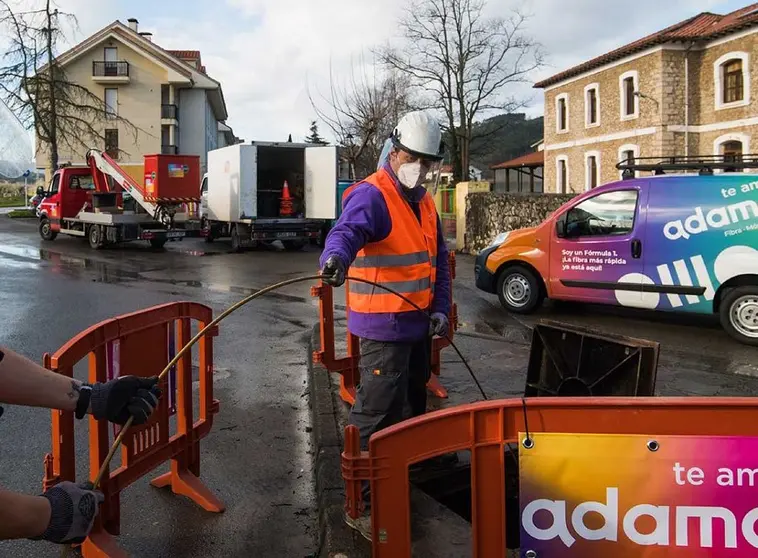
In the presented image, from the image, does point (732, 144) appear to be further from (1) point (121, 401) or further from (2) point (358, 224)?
(1) point (121, 401)

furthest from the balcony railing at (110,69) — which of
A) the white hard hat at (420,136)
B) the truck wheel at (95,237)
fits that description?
the white hard hat at (420,136)

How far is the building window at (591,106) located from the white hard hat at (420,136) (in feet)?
123

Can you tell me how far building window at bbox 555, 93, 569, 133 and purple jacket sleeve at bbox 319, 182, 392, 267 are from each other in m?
40.4

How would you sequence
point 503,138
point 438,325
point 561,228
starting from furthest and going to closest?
point 503,138
point 561,228
point 438,325

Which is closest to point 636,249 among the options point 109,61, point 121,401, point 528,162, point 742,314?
point 742,314

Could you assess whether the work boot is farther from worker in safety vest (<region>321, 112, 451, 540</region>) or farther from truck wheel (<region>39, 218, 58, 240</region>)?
truck wheel (<region>39, 218, 58, 240</region>)

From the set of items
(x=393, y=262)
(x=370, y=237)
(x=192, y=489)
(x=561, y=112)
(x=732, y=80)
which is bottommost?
(x=192, y=489)

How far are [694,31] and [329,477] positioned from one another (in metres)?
35.6

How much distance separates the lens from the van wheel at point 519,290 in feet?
33.3

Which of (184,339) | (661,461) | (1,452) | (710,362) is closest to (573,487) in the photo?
(661,461)

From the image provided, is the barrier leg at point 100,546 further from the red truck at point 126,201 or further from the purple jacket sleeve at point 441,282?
the red truck at point 126,201

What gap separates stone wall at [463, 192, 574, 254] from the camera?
17.5 meters

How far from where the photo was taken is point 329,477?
4133 millimetres

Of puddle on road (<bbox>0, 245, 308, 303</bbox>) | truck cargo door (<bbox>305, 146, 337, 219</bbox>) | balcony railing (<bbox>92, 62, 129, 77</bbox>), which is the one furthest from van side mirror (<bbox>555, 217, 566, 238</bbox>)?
balcony railing (<bbox>92, 62, 129, 77</bbox>)
